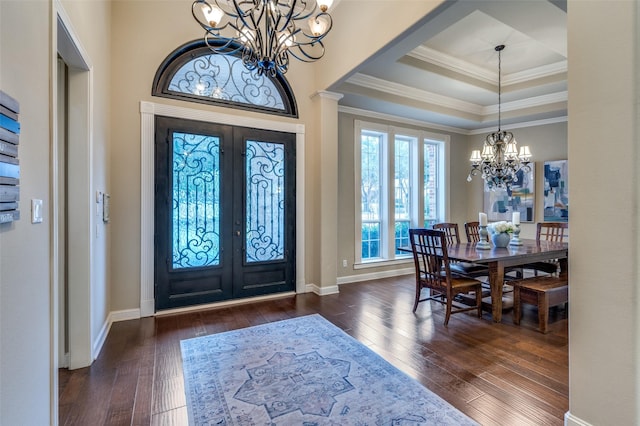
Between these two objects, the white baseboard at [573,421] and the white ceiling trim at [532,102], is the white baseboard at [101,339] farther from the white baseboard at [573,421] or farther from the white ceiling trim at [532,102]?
the white ceiling trim at [532,102]

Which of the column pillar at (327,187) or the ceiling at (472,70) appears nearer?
the ceiling at (472,70)

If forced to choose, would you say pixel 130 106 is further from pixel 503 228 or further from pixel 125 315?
pixel 503 228

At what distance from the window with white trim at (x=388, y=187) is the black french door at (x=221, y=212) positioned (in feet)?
5.23

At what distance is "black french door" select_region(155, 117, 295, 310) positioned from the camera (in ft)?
11.8

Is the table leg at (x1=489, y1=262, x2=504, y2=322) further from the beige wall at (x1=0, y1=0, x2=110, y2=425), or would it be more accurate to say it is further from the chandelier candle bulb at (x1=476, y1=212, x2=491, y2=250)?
the beige wall at (x1=0, y1=0, x2=110, y2=425)

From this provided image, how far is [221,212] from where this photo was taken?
12.7 feet

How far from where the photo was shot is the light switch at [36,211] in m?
1.39

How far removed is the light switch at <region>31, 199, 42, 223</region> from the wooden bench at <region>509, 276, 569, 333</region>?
13.7ft

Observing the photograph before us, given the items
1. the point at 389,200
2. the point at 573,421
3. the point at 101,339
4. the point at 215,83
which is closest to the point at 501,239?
the point at 389,200

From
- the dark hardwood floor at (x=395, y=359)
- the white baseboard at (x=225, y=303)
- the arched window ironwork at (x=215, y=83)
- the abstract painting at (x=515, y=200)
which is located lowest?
the dark hardwood floor at (x=395, y=359)

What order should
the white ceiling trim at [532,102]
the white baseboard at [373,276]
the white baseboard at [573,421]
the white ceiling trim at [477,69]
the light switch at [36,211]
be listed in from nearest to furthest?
1. the light switch at [36,211]
2. the white baseboard at [573,421]
3. the white ceiling trim at [477,69]
4. the white ceiling trim at [532,102]
5. the white baseboard at [373,276]

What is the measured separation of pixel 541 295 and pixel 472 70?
11.5ft

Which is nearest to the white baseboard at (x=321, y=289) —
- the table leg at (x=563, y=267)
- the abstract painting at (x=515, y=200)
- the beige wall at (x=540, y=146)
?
the table leg at (x=563, y=267)

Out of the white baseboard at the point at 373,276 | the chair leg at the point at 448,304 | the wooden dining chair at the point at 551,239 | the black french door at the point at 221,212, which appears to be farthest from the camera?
the white baseboard at the point at 373,276
